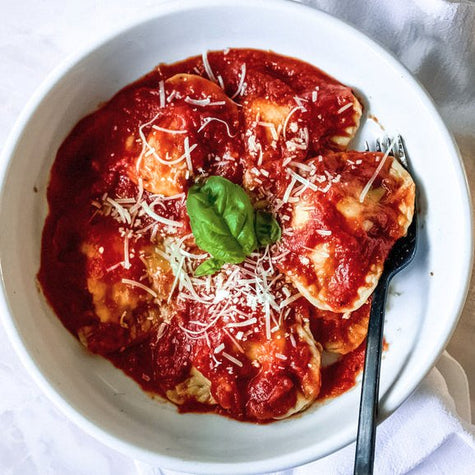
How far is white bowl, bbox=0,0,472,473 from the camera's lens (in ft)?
8.96

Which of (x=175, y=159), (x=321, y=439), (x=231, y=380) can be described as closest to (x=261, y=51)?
(x=175, y=159)

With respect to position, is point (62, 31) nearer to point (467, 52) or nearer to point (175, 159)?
point (175, 159)

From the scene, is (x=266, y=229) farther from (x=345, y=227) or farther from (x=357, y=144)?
(x=357, y=144)

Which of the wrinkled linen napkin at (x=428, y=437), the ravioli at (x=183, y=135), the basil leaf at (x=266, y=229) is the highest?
the ravioli at (x=183, y=135)

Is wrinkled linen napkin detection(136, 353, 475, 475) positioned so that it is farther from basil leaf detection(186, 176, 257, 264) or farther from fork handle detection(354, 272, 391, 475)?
basil leaf detection(186, 176, 257, 264)

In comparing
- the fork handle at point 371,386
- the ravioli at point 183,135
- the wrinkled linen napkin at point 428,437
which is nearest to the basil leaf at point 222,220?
the ravioli at point 183,135

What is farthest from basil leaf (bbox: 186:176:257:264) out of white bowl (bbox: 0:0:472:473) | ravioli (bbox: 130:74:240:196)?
white bowl (bbox: 0:0:472:473)

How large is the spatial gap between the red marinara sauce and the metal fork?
0.66ft

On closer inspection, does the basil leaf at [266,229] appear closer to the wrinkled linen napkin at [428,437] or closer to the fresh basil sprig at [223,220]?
the fresh basil sprig at [223,220]

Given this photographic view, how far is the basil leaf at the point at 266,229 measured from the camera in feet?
9.13

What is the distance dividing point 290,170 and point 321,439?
1.10 metres

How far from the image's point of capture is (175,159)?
2814 millimetres

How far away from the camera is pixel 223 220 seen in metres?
2.66

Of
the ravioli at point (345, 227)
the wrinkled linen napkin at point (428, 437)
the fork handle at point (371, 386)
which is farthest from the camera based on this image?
the wrinkled linen napkin at point (428, 437)
